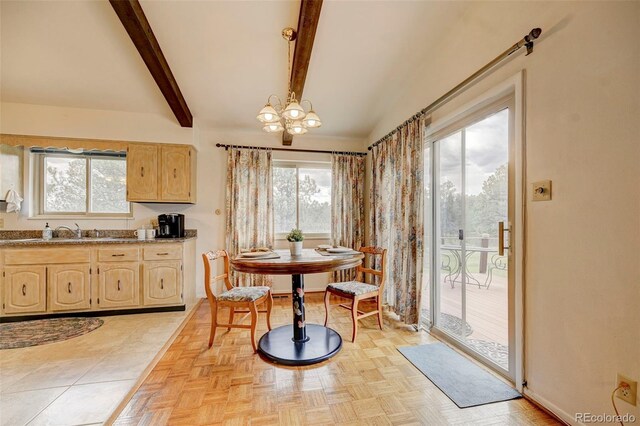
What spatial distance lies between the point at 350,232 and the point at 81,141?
3.86 metres

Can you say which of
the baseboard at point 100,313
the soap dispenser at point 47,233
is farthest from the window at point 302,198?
the soap dispenser at point 47,233

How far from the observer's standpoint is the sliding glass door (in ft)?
6.61

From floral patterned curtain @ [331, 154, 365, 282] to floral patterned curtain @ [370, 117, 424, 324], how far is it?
0.44 m

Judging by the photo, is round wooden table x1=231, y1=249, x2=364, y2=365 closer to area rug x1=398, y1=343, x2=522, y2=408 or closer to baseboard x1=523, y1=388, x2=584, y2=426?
area rug x1=398, y1=343, x2=522, y2=408

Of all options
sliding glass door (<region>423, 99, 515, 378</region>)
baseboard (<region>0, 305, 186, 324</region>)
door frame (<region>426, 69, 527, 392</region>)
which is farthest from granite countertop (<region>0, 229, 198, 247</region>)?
door frame (<region>426, 69, 527, 392</region>)

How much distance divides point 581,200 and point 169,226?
4128 millimetres

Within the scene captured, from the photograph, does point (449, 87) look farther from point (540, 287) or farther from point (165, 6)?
point (165, 6)

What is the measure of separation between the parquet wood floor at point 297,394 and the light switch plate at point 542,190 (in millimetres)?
1321

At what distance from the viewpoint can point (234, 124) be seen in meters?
3.92

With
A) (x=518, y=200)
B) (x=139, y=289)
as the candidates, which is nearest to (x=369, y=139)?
(x=518, y=200)

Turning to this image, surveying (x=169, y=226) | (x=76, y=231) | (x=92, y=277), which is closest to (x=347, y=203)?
(x=169, y=226)

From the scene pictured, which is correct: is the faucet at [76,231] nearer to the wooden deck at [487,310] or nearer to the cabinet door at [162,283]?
the cabinet door at [162,283]

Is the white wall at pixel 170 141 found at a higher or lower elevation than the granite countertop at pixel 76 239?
higher

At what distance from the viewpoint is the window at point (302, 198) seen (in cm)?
426
